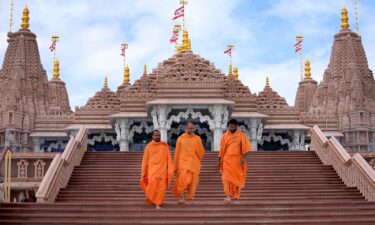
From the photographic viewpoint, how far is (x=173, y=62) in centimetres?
3875

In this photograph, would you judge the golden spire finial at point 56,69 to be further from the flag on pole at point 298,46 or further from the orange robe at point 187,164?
the orange robe at point 187,164

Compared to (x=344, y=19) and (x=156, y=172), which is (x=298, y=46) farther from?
(x=156, y=172)

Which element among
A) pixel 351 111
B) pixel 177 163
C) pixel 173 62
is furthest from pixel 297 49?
pixel 177 163

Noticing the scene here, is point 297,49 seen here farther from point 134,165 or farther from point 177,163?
point 177,163

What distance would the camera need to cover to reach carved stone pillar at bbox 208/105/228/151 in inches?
1252

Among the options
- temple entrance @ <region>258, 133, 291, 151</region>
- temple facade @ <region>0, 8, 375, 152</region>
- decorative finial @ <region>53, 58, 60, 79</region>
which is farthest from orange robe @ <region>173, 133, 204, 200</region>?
decorative finial @ <region>53, 58, 60, 79</region>

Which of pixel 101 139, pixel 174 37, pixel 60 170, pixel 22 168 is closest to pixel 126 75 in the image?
pixel 174 37

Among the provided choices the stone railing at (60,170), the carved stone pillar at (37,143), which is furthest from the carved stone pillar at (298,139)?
the stone railing at (60,170)

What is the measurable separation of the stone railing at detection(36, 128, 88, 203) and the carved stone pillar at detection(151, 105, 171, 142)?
1121cm

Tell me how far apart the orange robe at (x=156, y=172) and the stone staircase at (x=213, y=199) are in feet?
0.95

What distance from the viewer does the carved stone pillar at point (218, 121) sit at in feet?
104

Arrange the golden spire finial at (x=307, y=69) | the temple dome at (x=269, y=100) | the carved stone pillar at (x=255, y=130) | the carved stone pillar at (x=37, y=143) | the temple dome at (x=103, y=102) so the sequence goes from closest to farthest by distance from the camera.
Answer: the carved stone pillar at (x=255, y=130) < the temple dome at (x=269, y=100) < the temple dome at (x=103, y=102) < the carved stone pillar at (x=37, y=143) < the golden spire finial at (x=307, y=69)

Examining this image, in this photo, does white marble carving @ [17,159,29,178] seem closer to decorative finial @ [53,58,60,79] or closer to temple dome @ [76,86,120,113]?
temple dome @ [76,86,120,113]

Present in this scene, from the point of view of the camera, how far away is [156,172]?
12844 millimetres
